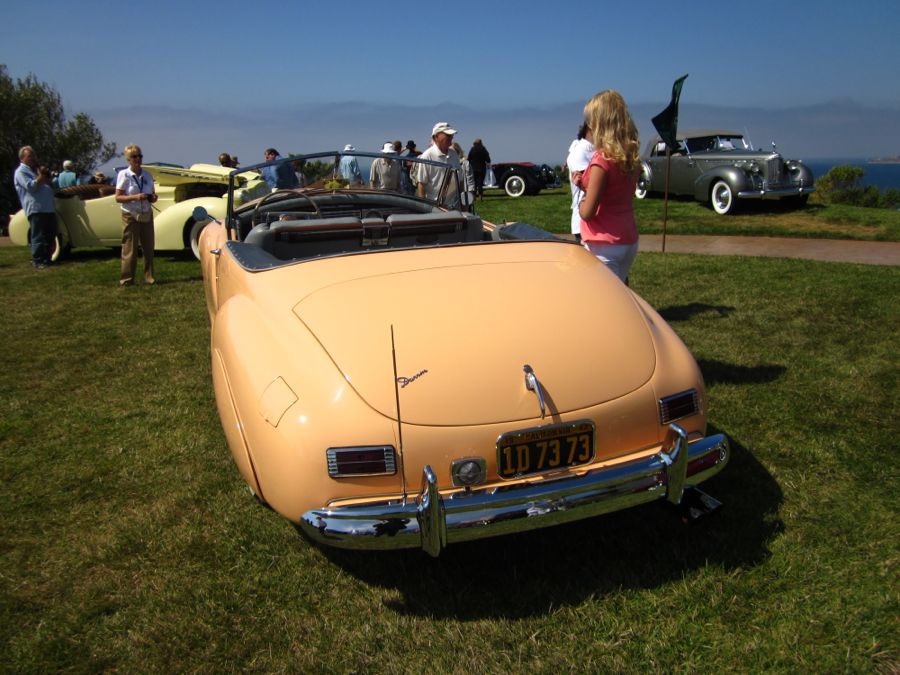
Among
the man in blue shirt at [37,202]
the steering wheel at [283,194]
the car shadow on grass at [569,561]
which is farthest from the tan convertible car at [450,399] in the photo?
the man in blue shirt at [37,202]

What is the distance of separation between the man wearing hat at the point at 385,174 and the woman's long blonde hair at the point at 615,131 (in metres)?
1.34

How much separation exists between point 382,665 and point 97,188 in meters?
9.97

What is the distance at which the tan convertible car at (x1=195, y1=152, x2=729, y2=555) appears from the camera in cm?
211

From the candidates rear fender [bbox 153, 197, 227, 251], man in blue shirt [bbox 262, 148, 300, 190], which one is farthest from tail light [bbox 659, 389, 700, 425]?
rear fender [bbox 153, 197, 227, 251]

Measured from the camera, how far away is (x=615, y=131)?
364cm

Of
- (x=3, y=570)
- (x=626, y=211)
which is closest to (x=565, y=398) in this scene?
(x=626, y=211)

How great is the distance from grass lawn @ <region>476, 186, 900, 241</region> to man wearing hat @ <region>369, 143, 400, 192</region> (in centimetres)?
755

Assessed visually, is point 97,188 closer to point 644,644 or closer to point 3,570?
point 3,570

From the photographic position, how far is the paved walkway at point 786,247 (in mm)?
8445

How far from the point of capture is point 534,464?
2225 millimetres

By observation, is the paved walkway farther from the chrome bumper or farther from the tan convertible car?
the chrome bumper

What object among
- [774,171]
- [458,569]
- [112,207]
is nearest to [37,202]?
[112,207]

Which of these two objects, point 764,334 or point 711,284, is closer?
point 764,334

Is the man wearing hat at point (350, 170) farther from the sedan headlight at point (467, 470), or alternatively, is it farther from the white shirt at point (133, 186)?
the white shirt at point (133, 186)
